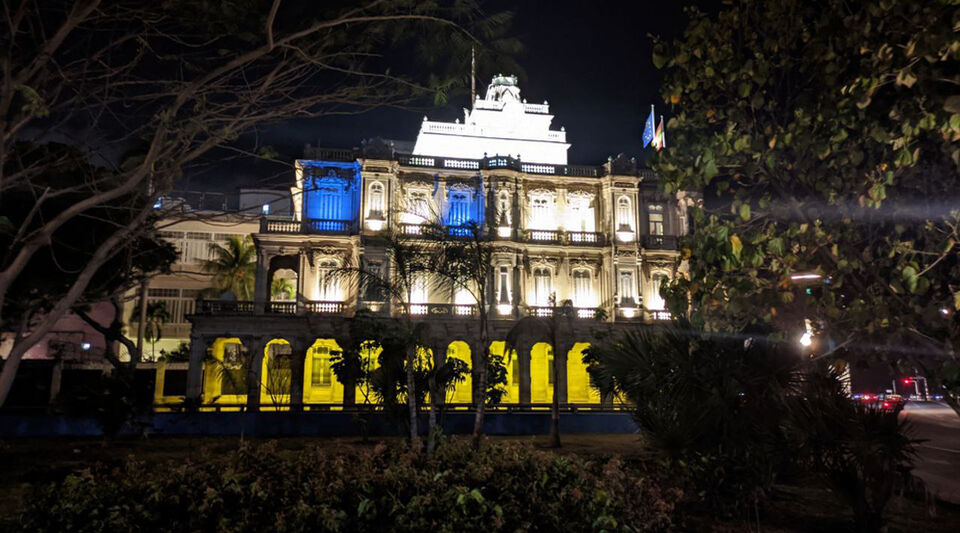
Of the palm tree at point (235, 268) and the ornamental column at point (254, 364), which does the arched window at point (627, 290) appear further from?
the palm tree at point (235, 268)

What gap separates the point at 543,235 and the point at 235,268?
21.2 m

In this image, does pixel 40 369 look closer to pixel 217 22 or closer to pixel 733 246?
pixel 217 22

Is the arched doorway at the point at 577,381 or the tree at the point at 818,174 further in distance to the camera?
the arched doorway at the point at 577,381

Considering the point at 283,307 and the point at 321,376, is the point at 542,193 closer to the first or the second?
the point at 283,307

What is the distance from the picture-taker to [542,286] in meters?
37.0

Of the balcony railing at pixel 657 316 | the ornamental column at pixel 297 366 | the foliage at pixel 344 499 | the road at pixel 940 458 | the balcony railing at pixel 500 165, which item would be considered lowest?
the road at pixel 940 458

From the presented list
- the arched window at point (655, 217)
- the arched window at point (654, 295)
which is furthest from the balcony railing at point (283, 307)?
the arched window at point (655, 217)

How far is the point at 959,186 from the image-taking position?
5711 mm

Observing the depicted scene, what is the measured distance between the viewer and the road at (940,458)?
40.1 ft

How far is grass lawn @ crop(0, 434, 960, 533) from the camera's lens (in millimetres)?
8633

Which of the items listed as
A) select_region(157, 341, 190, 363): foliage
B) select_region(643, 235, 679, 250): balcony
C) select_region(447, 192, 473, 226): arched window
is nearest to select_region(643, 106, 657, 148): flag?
select_region(643, 235, 679, 250): balcony

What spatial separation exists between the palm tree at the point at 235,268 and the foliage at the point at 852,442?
128 feet

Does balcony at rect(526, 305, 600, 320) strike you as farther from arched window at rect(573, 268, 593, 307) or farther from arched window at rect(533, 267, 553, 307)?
arched window at rect(533, 267, 553, 307)

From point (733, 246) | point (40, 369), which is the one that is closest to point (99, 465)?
point (733, 246)
